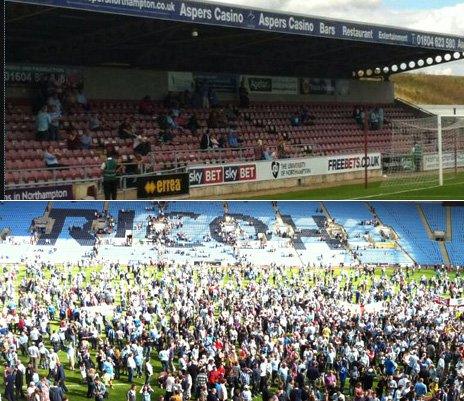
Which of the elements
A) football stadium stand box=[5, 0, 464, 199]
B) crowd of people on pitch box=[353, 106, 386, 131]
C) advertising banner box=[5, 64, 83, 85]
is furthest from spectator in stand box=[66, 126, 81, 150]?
crowd of people on pitch box=[353, 106, 386, 131]

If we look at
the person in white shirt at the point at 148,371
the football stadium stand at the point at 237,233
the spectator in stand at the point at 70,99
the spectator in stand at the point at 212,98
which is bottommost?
the person in white shirt at the point at 148,371

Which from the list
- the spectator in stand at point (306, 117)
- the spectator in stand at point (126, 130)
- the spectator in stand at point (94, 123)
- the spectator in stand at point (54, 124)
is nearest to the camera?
the spectator in stand at point (54, 124)

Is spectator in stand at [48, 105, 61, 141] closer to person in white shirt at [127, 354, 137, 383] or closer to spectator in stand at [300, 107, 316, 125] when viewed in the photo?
person in white shirt at [127, 354, 137, 383]

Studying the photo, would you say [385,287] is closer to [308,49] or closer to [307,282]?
A: [307,282]

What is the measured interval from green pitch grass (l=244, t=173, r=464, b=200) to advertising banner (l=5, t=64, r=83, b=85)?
543 centimetres

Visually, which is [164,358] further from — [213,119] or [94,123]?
[213,119]

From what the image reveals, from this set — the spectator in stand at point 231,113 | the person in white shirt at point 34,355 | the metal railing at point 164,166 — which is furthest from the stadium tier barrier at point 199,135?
the person in white shirt at point 34,355

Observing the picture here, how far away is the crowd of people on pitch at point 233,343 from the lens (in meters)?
12.9

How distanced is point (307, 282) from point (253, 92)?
7.40 meters

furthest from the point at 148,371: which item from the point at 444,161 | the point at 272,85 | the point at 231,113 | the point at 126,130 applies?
the point at 272,85

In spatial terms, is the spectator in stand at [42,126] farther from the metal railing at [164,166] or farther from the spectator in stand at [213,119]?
the spectator in stand at [213,119]

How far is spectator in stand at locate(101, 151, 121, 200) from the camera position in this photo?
1616cm

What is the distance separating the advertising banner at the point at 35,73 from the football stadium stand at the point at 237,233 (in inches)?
342

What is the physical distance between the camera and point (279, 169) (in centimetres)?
1866
